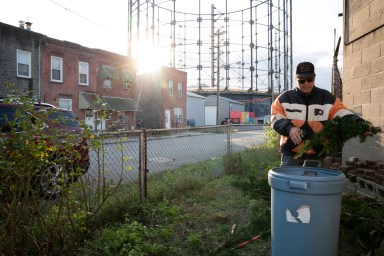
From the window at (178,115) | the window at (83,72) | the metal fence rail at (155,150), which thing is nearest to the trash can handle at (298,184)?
the metal fence rail at (155,150)

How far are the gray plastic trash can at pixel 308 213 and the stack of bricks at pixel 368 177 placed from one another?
5.84 feet

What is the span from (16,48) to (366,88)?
66.2 feet

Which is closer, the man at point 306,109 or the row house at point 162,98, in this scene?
the man at point 306,109

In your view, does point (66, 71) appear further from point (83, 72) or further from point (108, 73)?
point (108, 73)

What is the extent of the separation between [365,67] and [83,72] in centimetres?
2232

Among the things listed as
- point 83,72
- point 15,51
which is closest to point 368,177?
point 15,51

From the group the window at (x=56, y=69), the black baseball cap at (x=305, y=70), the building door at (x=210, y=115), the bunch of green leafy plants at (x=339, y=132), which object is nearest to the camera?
the bunch of green leafy plants at (x=339, y=132)

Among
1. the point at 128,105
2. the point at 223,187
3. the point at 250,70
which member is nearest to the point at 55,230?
the point at 223,187

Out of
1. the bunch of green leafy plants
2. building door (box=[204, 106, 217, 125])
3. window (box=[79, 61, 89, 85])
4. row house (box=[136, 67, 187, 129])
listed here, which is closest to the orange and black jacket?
the bunch of green leafy plants

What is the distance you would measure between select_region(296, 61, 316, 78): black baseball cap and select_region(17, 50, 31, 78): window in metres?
20.1

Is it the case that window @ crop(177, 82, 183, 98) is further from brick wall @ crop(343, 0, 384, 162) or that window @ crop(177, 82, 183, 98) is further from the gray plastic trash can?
the gray plastic trash can

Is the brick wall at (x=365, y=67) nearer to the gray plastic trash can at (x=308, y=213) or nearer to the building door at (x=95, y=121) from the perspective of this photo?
the gray plastic trash can at (x=308, y=213)

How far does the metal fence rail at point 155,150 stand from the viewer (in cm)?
521

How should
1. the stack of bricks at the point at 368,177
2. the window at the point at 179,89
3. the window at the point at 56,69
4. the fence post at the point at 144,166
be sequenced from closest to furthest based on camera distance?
the stack of bricks at the point at 368,177 → the fence post at the point at 144,166 → the window at the point at 56,69 → the window at the point at 179,89
